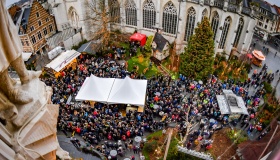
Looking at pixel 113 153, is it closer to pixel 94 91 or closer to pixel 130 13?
pixel 94 91

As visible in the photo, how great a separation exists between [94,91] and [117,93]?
2.41 meters

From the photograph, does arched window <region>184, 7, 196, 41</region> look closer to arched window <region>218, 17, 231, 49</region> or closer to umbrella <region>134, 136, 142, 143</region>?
arched window <region>218, 17, 231, 49</region>

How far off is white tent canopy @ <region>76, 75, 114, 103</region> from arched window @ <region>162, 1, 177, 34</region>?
17190 mm

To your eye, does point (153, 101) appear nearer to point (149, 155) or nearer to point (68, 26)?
point (149, 155)

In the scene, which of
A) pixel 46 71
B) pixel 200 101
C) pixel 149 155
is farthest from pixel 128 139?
pixel 46 71

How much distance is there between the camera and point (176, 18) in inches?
1518

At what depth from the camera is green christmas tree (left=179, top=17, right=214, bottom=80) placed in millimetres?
30500

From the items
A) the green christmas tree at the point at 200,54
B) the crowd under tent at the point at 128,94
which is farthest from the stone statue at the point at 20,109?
the green christmas tree at the point at 200,54

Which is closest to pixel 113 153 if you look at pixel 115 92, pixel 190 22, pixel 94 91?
pixel 115 92

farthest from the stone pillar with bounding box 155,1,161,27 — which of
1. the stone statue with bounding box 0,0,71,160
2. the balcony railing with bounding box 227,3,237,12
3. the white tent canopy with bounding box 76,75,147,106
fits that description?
the stone statue with bounding box 0,0,71,160

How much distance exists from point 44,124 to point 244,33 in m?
34.8

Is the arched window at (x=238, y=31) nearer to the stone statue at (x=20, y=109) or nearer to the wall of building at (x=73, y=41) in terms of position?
the wall of building at (x=73, y=41)

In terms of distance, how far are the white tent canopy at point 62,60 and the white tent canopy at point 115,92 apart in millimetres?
6435

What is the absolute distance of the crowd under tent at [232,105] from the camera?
25766 millimetres
